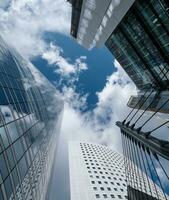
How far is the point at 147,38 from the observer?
41344 millimetres

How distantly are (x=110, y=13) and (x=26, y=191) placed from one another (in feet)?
107

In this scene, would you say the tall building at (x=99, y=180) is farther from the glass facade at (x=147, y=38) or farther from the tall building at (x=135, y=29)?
→ the tall building at (x=135, y=29)

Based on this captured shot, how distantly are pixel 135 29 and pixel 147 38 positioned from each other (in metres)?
3.66

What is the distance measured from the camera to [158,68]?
4409 centimetres

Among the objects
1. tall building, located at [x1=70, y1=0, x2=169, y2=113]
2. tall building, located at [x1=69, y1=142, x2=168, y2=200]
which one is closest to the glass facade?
tall building, located at [x1=70, y1=0, x2=169, y2=113]

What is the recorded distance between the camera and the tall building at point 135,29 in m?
36.4

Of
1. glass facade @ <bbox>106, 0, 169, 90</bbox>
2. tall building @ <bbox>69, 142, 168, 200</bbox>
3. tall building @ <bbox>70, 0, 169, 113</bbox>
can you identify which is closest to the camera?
glass facade @ <bbox>106, 0, 169, 90</bbox>

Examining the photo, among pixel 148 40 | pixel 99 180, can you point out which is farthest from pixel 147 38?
pixel 99 180

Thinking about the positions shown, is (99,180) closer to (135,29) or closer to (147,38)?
(147,38)

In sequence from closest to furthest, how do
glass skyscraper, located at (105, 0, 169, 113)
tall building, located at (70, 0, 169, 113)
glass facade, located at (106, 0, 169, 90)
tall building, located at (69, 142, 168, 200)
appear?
1. glass facade, located at (106, 0, 169, 90)
2. glass skyscraper, located at (105, 0, 169, 113)
3. tall building, located at (70, 0, 169, 113)
4. tall building, located at (69, 142, 168, 200)

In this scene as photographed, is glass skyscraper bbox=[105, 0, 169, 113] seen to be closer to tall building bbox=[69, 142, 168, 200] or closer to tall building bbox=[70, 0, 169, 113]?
tall building bbox=[70, 0, 169, 113]

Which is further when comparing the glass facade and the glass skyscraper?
the glass skyscraper

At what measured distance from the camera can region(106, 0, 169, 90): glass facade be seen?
35156 millimetres

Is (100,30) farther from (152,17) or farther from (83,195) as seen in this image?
(83,195)
